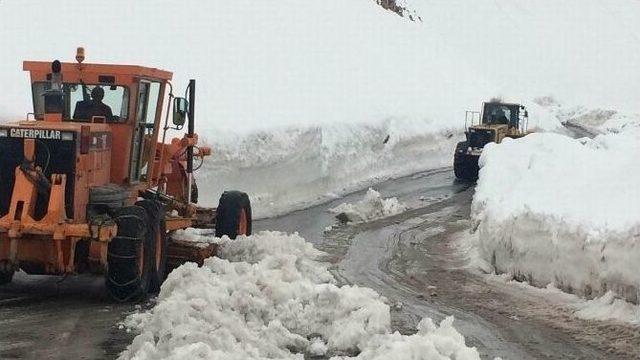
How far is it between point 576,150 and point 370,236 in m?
4.10

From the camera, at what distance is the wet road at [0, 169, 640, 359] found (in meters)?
7.02

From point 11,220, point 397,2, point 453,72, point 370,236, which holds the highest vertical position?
point 397,2

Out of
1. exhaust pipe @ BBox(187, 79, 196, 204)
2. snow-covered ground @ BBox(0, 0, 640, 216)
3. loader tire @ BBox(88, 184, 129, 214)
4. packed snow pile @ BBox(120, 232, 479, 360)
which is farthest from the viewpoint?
snow-covered ground @ BBox(0, 0, 640, 216)

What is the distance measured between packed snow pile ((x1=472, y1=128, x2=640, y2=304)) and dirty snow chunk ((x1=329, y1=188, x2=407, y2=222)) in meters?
2.83

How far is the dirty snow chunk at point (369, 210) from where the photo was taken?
15.6 metres

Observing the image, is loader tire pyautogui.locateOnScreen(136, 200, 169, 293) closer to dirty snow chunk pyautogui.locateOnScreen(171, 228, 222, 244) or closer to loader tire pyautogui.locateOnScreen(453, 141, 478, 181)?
dirty snow chunk pyautogui.locateOnScreen(171, 228, 222, 244)

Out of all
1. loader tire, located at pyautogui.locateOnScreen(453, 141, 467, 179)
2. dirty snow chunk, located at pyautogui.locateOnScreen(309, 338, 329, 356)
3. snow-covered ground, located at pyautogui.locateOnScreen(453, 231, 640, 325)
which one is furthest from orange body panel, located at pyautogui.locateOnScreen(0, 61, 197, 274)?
loader tire, located at pyautogui.locateOnScreen(453, 141, 467, 179)

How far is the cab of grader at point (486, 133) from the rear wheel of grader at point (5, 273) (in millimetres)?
16002

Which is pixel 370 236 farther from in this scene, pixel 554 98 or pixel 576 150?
pixel 554 98

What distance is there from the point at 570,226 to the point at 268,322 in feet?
12.8

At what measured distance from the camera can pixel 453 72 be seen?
124 ft

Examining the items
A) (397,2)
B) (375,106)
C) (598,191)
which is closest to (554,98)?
(397,2)

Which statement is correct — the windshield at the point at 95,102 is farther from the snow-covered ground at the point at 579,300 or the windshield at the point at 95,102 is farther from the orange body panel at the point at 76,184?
the snow-covered ground at the point at 579,300

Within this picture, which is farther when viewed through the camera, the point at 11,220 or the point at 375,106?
the point at 375,106
